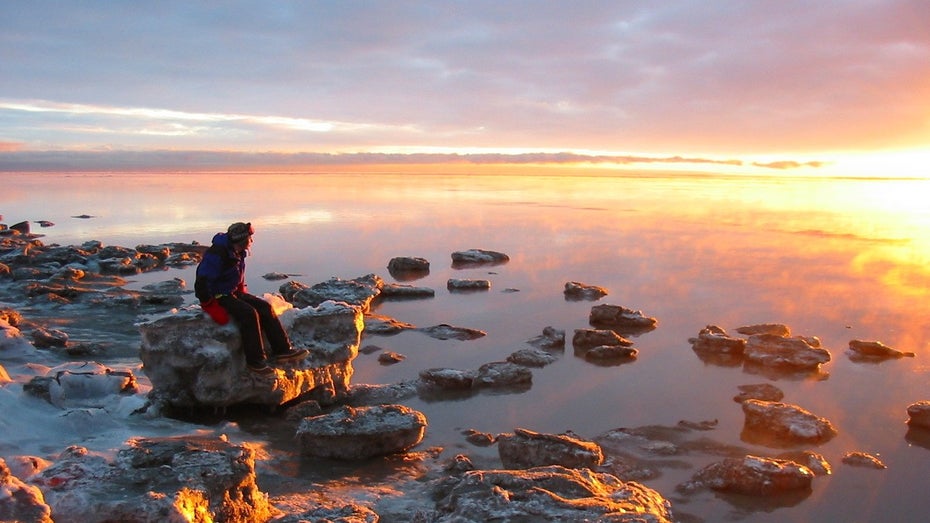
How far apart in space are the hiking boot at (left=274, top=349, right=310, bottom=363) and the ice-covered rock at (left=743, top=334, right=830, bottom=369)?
25.9ft

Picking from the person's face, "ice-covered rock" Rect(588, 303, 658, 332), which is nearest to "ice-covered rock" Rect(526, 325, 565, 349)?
"ice-covered rock" Rect(588, 303, 658, 332)

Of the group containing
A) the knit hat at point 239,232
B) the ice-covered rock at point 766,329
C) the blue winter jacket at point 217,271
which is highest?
the knit hat at point 239,232

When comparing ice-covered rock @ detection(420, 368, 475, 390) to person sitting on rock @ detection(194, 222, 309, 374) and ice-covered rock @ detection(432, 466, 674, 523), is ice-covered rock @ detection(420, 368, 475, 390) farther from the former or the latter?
ice-covered rock @ detection(432, 466, 674, 523)

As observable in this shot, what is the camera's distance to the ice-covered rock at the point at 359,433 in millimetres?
8602

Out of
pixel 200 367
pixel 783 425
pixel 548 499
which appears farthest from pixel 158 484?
pixel 783 425

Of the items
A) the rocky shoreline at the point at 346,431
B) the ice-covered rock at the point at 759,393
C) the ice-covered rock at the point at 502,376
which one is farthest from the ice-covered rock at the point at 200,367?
the ice-covered rock at the point at 759,393

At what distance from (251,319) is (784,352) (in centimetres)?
913

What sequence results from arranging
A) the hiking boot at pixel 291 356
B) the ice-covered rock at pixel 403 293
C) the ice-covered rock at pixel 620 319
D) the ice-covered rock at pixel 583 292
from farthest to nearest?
1. the ice-covered rock at pixel 403 293
2. the ice-covered rock at pixel 583 292
3. the ice-covered rock at pixel 620 319
4. the hiking boot at pixel 291 356

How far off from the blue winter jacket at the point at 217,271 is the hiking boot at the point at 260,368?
3.42 ft

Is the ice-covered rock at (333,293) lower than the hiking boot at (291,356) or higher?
lower

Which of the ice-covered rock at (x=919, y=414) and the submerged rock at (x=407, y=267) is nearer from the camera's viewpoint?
the ice-covered rock at (x=919, y=414)

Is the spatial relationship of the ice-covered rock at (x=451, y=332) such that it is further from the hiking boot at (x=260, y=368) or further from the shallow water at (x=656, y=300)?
the hiking boot at (x=260, y=368)

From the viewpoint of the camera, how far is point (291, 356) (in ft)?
33.0

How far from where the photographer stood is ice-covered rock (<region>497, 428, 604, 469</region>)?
7.98 meters
